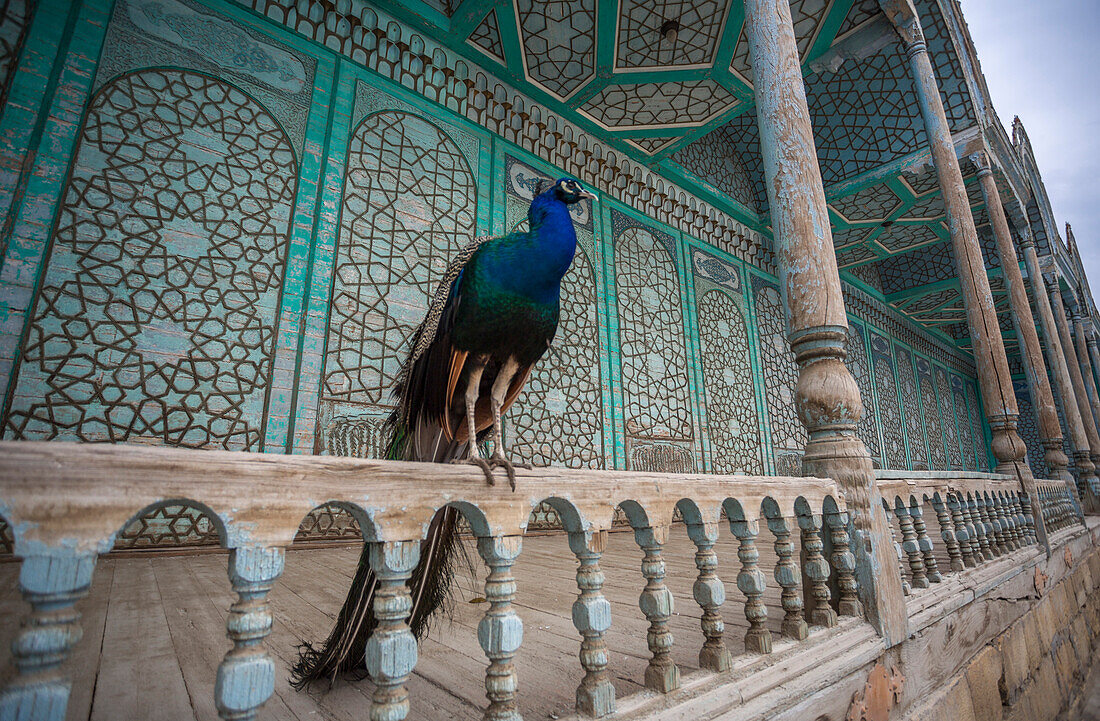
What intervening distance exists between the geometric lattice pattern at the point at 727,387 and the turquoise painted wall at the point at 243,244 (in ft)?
3.48

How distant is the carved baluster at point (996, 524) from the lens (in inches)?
119

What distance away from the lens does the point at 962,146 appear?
6262 mm

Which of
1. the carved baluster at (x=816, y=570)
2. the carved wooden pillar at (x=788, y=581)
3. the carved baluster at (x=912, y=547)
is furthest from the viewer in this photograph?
the carved baluster at (x=912, y=547)

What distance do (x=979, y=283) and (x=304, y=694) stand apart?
5.64 meters


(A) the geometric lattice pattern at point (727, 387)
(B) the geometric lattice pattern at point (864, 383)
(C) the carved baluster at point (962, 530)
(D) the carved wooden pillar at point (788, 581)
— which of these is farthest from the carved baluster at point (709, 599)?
(B) the geometric lattice pattern at point (864, 383)

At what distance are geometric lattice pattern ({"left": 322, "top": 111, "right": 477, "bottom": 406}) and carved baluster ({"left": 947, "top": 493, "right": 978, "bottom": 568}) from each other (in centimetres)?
342

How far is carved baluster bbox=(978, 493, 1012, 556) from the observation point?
3020mm

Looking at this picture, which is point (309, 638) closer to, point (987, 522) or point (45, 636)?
point (45, 636)

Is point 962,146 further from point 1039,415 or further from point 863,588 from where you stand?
point 863,588

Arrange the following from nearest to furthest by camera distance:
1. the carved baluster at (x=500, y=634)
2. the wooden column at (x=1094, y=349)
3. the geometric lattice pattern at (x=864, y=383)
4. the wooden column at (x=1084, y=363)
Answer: the carved baluster at (x=500, y=634), the geometric lattice pattern at (x=864, y=383), the wooden column at (x=1084, y=363), the wooden column at (x=1094, y=349)

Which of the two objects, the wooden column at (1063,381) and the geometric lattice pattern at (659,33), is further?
the wooden column at (1063,381)

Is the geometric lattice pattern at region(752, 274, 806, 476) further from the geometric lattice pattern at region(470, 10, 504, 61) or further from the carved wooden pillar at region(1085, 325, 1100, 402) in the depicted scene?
the carved wooden pillar at region(1085, 325, 1100, 402)

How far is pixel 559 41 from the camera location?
16.8 feet

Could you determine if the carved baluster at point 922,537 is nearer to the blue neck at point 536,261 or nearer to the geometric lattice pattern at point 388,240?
the blue neck at point 536,261
